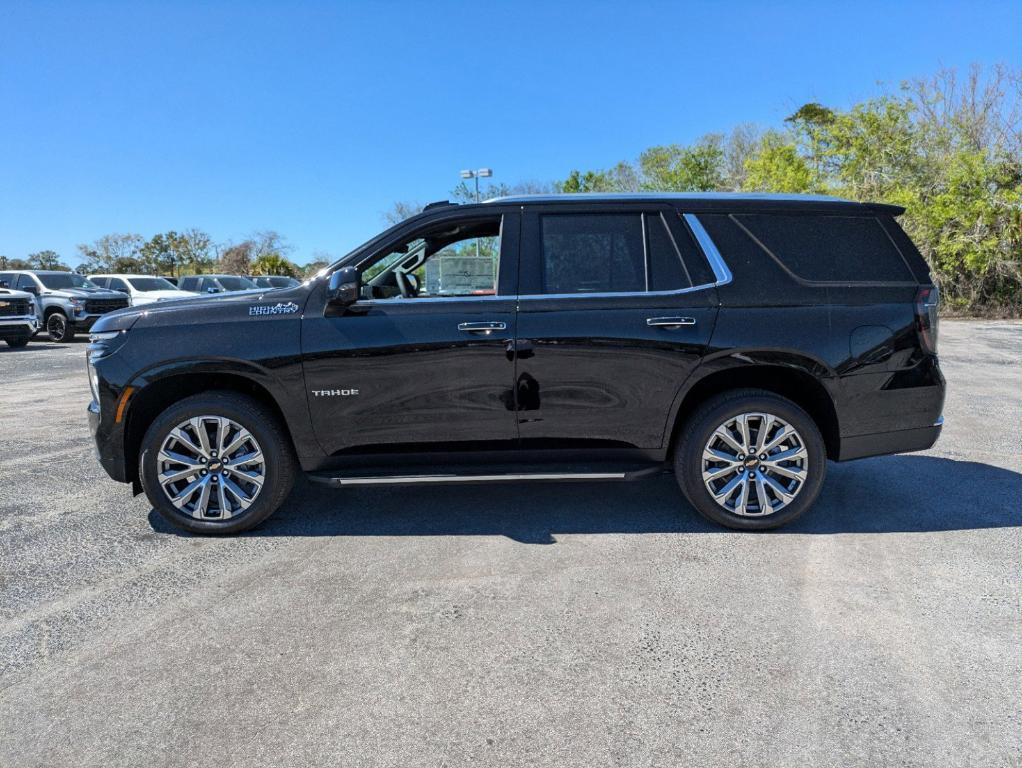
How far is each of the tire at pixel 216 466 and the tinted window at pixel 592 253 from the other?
1.85 m

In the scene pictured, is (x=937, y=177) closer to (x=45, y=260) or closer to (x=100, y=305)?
(x=100, y=305)

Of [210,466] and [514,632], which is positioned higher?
[210,466]

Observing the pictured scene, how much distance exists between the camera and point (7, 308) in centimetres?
1570

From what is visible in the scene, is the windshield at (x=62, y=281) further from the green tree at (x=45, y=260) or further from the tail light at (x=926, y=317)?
the green tree at (x=45, y=260)

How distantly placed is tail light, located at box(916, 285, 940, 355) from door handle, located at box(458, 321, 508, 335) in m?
2.47

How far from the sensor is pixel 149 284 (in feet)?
70.8

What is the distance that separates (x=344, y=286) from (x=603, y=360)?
153cm

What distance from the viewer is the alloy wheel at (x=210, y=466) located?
392 centimetres

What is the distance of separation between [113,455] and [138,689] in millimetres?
1912

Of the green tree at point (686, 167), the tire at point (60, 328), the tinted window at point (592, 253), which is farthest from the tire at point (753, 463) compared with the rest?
the green tree at point (686, 167)

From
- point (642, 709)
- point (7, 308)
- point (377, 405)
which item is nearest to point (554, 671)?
point (642, 709)

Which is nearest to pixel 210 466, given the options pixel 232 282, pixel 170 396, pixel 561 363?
pixel 170 396

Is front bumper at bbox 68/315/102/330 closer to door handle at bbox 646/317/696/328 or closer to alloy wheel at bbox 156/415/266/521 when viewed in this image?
alloy wheel at bbox 156/415/266/521

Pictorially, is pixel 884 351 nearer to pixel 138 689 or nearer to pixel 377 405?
pixel 377 405
